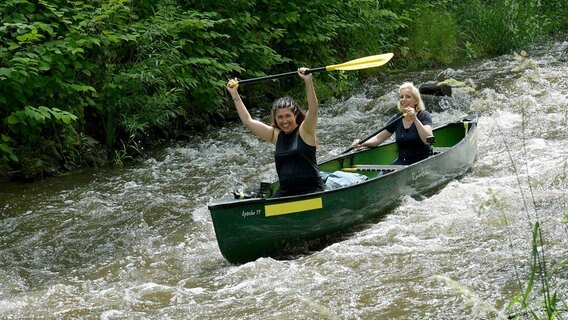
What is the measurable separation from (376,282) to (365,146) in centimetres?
294

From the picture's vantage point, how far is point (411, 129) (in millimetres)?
7660

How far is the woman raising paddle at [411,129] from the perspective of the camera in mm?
7578

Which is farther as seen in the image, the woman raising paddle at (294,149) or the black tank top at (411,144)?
the black tank top at (411,144)

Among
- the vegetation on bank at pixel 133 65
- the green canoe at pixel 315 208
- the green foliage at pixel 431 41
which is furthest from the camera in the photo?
the green foliage at pixel 431 41

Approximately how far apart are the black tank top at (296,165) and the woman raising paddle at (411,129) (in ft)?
5.19

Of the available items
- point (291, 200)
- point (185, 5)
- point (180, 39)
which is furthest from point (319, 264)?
point (185, 5)

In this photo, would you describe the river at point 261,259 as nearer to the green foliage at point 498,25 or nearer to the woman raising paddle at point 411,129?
the woman raising paddle at point 411,129

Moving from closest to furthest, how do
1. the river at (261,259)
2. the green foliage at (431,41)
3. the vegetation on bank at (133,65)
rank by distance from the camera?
the river at (261,259)
the vegetation on bank at (133,65)
the green foliage at (431,41)

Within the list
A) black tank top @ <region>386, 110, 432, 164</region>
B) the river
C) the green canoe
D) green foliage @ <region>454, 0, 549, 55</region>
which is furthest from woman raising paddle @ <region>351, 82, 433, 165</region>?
green foliage @ <region>454, 0, 549, 55</region>

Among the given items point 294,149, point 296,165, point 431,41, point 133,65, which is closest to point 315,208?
point 296,165

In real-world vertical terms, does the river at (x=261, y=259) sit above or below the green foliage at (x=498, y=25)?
below

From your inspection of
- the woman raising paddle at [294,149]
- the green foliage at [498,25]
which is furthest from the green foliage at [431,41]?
the woman raising paddle at [294,149]

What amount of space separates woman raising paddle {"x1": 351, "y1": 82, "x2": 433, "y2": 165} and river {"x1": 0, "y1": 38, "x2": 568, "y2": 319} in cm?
42

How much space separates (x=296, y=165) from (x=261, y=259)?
0.76 metres
